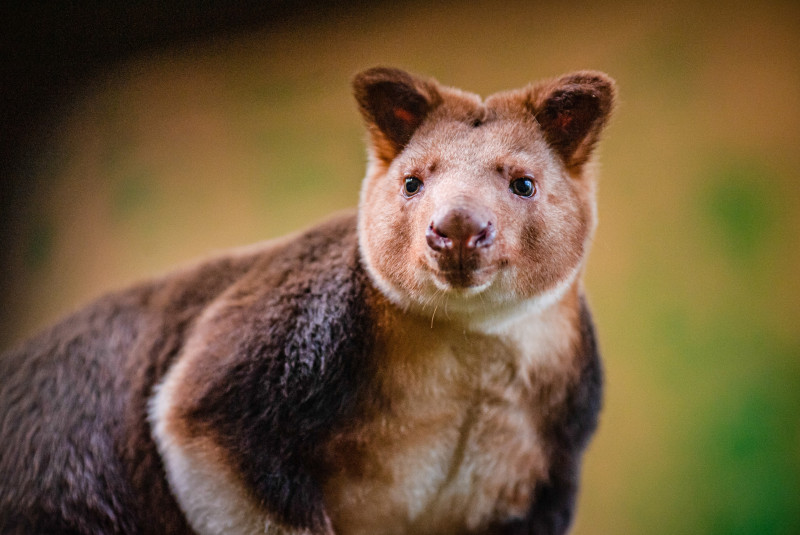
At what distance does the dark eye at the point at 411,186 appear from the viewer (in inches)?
60.2

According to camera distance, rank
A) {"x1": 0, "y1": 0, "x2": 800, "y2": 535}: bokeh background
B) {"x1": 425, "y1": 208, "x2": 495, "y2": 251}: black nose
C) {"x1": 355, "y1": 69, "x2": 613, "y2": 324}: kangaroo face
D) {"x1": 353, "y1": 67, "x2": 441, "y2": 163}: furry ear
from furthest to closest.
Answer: {"x1": 0, "y1": 0, "x2": 800, "y2": 535}: bokeh background
{"x1": 353, "y1": 67, "x2": 441, "y2": 163}: furry ear
{"x1": 355, "y1": 69, "x2": 613, "y2": 324}: kangaroo face
{"x1": 425, "y1": 208, "x2": 495, "y2": 251}: black nose

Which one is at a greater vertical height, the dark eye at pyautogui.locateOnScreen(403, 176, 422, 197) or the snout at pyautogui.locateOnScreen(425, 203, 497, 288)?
the dark eye at pyautogui.locateOnScreen(403, 176, 422, 197)

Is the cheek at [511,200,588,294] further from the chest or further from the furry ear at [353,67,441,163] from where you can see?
the furry ear at [353,67,441,163]

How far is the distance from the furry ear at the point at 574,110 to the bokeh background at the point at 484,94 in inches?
14.3

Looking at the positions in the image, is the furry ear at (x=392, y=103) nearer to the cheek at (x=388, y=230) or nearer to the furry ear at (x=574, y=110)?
the cheek at (x=388, y=230)

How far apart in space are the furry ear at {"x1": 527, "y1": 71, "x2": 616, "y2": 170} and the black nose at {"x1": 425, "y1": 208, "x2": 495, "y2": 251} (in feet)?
1.32

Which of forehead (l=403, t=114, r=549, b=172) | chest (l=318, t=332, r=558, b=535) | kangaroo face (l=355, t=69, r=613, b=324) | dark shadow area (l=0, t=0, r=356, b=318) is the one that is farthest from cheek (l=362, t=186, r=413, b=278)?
dark shadow area (l=0, t=0, r=356, b=318)

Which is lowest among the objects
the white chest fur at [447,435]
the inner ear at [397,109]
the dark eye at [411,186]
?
the white chest fur at [447,435]

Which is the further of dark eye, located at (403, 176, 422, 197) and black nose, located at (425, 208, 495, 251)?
dark eye, located at (403, 176, 422, 197)

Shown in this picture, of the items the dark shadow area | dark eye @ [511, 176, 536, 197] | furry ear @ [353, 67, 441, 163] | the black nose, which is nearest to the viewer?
the black nose

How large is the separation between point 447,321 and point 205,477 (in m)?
0.68

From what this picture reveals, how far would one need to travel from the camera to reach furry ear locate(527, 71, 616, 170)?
4.90ft

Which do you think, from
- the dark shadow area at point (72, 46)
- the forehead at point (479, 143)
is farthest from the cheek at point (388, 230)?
the dark shadow area at point (72, 46)

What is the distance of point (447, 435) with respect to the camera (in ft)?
5.49
